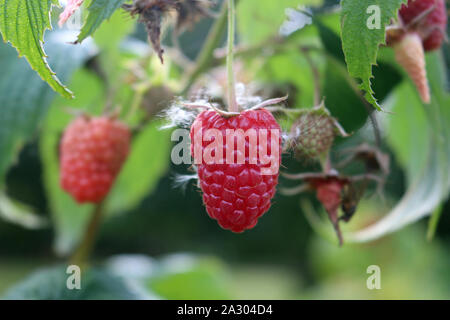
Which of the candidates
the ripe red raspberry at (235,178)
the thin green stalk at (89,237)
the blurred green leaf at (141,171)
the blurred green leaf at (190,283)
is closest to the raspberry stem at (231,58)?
the ripe red raspberry at (235,178)

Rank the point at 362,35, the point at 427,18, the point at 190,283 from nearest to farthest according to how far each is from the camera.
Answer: the point at 362,35, the point at 427,18, the point at 190,283

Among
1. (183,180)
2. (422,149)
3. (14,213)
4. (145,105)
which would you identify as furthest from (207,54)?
(14,213)

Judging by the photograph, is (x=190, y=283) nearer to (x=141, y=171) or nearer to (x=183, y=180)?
(x=141, y=171)

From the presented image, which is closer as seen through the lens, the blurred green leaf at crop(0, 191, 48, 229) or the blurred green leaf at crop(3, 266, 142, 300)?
the blurred green leaf at crop(3, 266, 142, 300)

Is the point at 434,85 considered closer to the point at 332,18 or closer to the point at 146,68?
the point at 332,18

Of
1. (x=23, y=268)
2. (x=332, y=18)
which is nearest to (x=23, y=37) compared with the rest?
(x=332, y=18)

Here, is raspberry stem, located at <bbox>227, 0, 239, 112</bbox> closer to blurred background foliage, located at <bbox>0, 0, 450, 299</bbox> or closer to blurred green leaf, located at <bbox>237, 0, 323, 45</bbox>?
blurred background foliage, located at <bbox>0, 0, 450, 299</bbox>

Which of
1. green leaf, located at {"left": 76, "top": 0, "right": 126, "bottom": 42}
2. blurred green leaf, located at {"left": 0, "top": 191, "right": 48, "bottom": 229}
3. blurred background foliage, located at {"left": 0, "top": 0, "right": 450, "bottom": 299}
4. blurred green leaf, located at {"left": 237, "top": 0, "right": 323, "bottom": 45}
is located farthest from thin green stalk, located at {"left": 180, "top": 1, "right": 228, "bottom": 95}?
blurred green leaf, located at {"left": 0, "top": 191, "right": 48, "bottom": 229}
